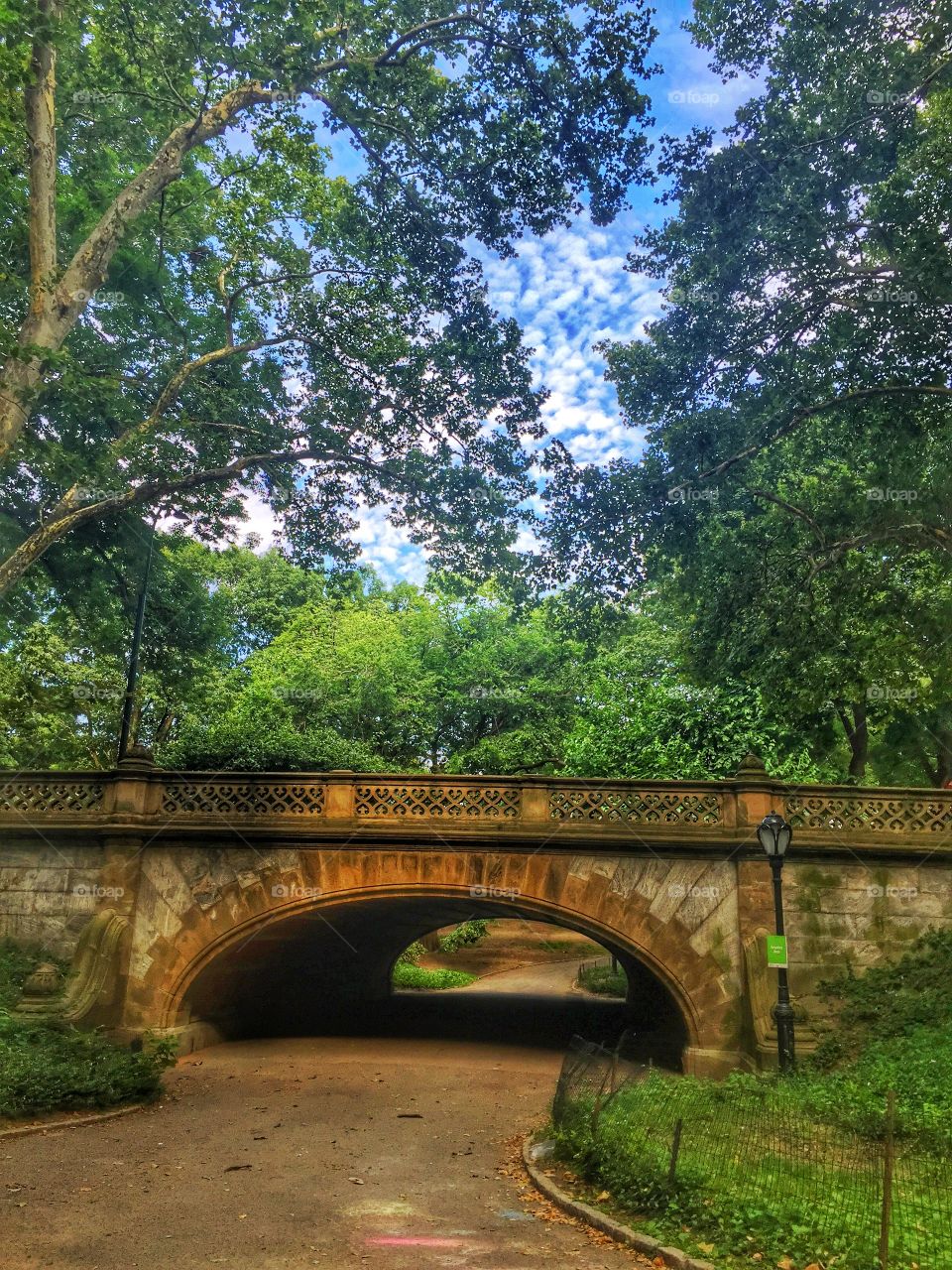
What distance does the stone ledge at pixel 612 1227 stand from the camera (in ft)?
18.3

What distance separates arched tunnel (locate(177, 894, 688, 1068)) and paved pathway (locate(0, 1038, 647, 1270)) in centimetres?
278

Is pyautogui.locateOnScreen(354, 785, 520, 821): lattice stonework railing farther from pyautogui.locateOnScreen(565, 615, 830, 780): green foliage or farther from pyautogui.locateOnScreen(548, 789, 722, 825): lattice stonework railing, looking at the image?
pyautogui.locateOnScreen(565, 615, 830, 780): green foliage

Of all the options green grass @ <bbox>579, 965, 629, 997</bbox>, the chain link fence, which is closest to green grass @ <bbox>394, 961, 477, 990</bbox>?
green grass @ <bbox>579, 965, 629, 997</bbox>

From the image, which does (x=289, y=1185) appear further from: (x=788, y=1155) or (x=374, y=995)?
(x=374, y=995)

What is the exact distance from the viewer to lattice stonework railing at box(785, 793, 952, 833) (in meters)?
13.9

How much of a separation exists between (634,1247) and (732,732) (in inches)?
598

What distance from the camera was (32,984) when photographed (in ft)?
42.1

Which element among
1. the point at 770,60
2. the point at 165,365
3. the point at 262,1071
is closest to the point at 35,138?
the point at 165,365

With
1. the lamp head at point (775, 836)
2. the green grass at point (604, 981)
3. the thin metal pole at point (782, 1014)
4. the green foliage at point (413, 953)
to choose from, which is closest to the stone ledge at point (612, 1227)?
the thin metal pole at point (782, 1014)

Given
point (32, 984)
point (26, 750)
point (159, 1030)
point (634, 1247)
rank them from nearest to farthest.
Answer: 1. point (634, 1247)
2. point (32, 984)
3. point (159, 1030)
4. point (26, 750)

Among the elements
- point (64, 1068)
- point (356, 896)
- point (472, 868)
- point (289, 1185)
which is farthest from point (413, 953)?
point (289, 1185)

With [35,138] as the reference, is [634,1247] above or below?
below

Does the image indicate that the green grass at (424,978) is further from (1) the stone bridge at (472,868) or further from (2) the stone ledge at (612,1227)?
(2) the stone ledge at (612,1227)

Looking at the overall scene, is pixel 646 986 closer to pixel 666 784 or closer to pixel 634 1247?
pixel 666 784
